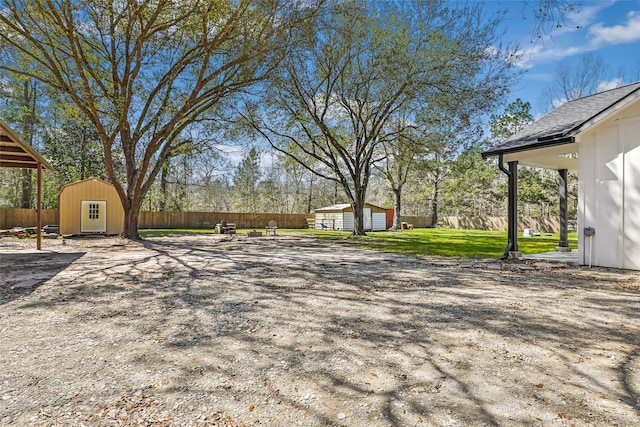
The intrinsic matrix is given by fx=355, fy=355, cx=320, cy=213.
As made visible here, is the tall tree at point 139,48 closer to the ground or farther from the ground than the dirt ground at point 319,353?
farther from the ground

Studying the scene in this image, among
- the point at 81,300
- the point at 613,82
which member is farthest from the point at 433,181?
the point at 81,300

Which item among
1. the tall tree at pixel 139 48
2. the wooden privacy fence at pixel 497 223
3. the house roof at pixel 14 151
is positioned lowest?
the wooden privacy fence at pixel 497 223

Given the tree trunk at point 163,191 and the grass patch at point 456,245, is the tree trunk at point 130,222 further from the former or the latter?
the tree trunk at point 163,191

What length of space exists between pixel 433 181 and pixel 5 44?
2903 centimetres

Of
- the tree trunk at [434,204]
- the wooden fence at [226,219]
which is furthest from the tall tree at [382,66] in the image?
the tree trunk at [434,204]

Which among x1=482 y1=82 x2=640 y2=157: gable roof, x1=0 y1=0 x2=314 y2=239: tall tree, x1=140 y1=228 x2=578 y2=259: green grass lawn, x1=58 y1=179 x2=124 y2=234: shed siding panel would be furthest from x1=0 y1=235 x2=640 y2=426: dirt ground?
x1=58 y1=179 x2=124 y2=234: shed siding panel

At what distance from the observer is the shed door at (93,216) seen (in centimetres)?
1831

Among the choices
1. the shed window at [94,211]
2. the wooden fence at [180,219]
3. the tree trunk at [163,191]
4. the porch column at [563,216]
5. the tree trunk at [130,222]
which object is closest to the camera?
the porch column at [563,216]

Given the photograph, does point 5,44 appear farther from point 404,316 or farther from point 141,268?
point 404,316

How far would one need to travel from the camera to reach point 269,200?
38688 millimetres

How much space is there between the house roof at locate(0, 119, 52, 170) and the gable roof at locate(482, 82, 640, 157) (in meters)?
11.7

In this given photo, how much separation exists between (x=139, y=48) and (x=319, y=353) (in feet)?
40.9

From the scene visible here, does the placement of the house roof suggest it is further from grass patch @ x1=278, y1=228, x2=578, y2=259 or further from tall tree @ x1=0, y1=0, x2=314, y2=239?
grass patch @ x1=278, y1=228, x2=578, y2=259

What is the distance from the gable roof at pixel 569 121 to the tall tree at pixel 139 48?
281 inches
